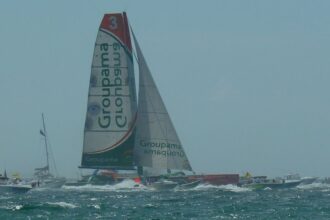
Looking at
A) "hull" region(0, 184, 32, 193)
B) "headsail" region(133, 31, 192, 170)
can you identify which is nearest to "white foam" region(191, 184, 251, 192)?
"headsail" region(133, 31, 192, 170)

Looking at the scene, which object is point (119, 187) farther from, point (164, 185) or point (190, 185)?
point (190, 185)

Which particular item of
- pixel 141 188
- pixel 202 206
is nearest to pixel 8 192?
pixel 141 188

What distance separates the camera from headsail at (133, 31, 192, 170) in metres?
116

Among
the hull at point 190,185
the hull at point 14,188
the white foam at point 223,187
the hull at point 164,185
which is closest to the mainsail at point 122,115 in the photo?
the hull at point 190,185

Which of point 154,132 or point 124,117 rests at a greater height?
A: point 124,117

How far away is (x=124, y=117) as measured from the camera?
395 ft

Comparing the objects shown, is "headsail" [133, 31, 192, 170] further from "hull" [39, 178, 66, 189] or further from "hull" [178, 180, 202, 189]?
"hull" [39, 178, 66, 189]

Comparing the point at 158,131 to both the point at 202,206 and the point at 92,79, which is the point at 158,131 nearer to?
the point at 92,79

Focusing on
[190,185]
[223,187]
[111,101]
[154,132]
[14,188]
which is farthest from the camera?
[223,187]

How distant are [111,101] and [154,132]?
20.3 feet

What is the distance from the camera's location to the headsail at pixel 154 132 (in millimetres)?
116312

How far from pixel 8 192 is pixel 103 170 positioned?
15.2m

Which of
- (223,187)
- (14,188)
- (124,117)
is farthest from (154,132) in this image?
(14,188)

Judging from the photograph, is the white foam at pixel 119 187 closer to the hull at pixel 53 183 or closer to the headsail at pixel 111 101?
the headsail at pixel 111 101
